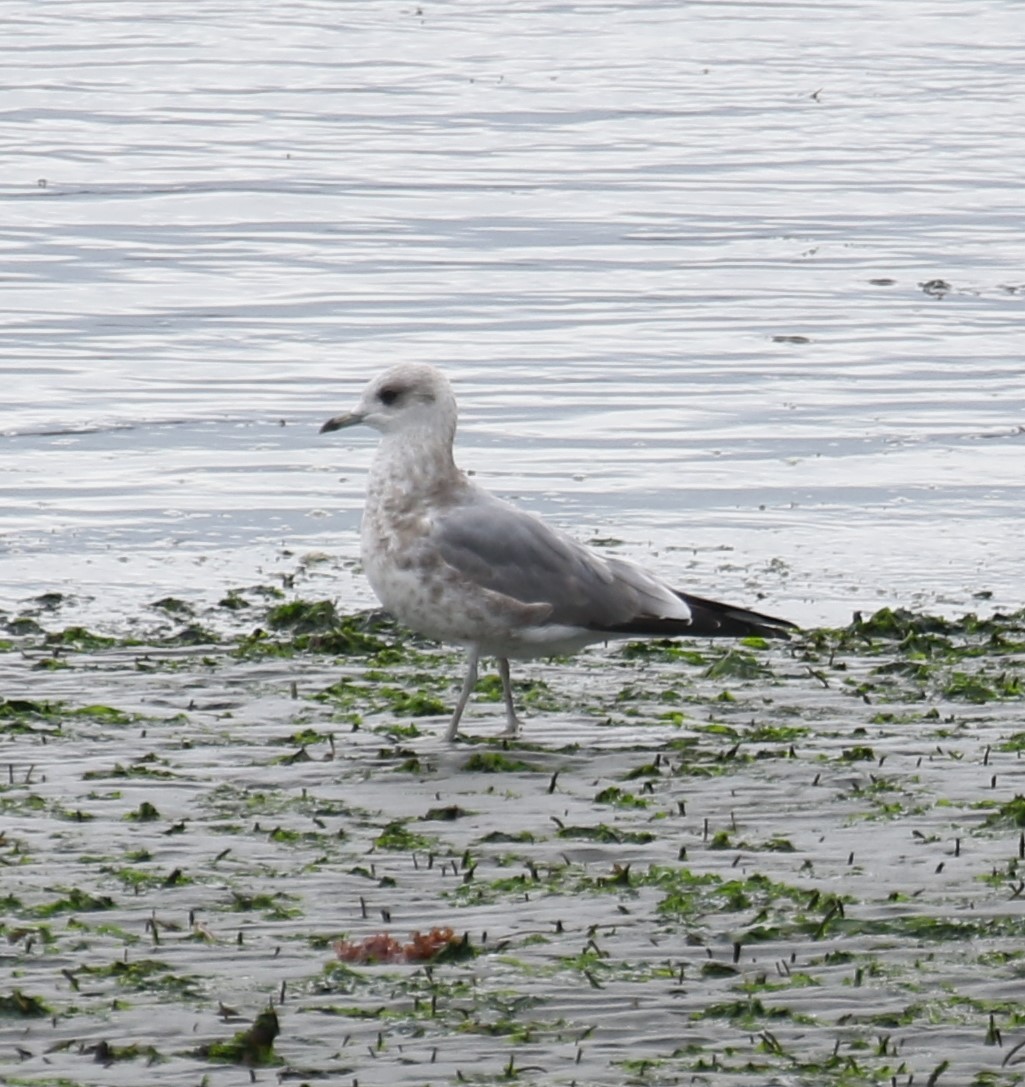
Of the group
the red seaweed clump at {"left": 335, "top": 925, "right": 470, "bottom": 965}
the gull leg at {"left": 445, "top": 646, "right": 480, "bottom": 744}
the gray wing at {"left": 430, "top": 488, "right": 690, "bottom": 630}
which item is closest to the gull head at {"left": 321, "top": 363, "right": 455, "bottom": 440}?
the gray wing at {"left": 430, "top": 488, "right": 690, "bottom": 630}

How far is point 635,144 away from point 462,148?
171cm

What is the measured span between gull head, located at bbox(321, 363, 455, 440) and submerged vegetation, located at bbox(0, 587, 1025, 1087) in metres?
1.01

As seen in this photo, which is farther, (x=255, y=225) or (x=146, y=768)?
(x=255, y=225)

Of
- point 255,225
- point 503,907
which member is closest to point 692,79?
point 255,225

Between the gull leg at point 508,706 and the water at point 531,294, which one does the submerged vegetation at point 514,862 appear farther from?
the water at point 531,294

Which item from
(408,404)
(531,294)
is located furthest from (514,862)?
(531,294)

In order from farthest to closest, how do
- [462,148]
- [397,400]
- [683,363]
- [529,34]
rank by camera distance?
[529,34] → [462,148] → [683,363] → [397,400]

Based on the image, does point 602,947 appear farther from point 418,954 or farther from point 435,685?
point 435,685

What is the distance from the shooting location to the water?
12.5 metres

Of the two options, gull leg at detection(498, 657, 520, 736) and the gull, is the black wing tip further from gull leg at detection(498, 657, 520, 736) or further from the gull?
gull leg at detection(498, 657, 520, 736)

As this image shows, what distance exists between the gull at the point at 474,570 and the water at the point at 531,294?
2.16m

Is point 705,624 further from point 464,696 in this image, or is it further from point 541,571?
point 464,696

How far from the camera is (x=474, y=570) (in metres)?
8.59

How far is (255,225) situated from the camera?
65.5 ft
